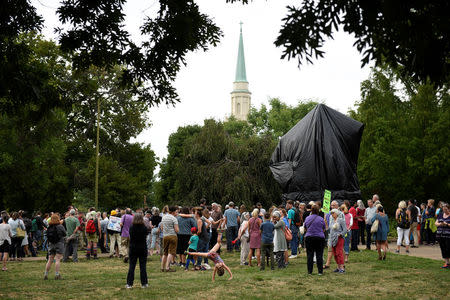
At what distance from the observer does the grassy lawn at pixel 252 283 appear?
11375mm

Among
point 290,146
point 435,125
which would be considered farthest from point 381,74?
point 290,146

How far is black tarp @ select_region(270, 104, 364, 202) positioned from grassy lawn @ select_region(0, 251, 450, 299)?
7.41 m

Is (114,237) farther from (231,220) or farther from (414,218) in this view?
(414,218)

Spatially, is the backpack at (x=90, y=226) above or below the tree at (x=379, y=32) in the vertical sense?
below

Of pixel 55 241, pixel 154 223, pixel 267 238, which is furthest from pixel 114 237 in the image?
pixel 267 238

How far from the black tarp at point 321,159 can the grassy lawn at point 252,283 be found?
24.3 ft

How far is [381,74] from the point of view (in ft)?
145

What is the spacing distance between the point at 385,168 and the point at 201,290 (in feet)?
91.8

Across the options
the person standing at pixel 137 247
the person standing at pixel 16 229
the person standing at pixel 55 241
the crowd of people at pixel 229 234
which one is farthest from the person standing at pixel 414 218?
the person standing at pixel 16 229

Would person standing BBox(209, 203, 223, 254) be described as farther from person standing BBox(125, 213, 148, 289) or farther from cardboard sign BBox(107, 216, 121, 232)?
person standing BBox(125, 213, 148, 289)

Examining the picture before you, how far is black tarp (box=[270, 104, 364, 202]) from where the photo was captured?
25.0 meters

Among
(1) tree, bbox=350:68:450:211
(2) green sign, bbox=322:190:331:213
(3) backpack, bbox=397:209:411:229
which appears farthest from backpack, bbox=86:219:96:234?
(1) tree, bbox=350:68:450:211

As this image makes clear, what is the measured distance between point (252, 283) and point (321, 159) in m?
13.0

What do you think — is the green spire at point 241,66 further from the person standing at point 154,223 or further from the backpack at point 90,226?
the backpack at point 90,226
